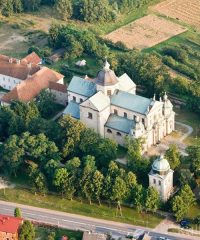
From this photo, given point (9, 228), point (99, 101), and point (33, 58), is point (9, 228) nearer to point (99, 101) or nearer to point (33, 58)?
point (99, 101)

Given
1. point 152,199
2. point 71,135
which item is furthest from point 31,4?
point 152,199

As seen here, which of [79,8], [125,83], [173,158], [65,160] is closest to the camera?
[173,158]

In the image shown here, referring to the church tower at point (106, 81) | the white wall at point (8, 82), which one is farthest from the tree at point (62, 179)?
the white wall at point (8, 82)

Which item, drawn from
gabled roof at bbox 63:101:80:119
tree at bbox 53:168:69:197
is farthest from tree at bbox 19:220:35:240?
gabled roof at bbox 63:101:80:119

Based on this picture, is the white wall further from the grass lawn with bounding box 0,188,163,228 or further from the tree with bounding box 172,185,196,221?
the tree with bounding box 172,185,196,221

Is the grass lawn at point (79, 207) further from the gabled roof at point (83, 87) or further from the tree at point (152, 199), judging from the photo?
the gabled roof at point (83, 87)

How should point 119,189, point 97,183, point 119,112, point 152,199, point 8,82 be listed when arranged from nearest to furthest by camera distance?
1. point 152,199
2. point 119,189
3. point 97,183
4. point 119,112
5. point 8,82

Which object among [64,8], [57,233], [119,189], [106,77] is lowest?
[57,233]
